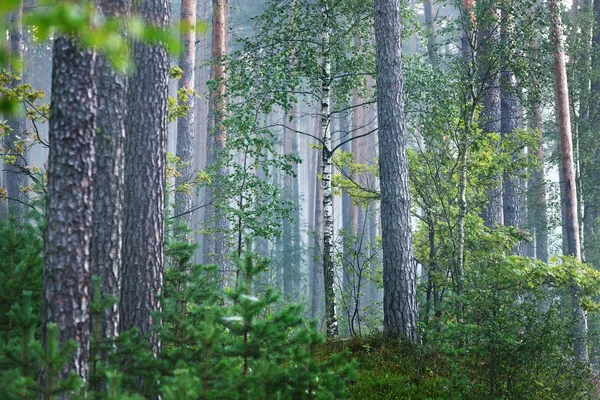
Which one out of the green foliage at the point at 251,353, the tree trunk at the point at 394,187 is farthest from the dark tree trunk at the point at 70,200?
the tree trunk at the point at 394,187

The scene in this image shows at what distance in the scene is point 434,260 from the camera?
10758 mm

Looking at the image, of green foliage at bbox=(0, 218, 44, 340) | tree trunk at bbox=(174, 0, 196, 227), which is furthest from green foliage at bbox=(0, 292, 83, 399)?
tree trunk at bbox=(174, 0, 196, 227)

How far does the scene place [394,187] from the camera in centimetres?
981

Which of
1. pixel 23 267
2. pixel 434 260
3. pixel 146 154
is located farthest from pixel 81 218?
pixel 434 260

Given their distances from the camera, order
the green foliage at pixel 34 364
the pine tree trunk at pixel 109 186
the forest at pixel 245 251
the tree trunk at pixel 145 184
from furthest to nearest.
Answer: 1. the tree trunk at pixel 145 184
2. the pine tree trunk at pixel 109 186
3. the forest at pixel 245 251
4. the green foliage at pixel 34 364

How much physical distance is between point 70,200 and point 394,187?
625cm

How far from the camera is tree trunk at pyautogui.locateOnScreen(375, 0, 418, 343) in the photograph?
9.58 meters

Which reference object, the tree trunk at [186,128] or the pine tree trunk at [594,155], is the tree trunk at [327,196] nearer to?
the tree trunk at [186,128]

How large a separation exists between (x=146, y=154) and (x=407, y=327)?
4992 millimetres

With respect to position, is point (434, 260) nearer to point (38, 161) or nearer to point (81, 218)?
point (81, 218)

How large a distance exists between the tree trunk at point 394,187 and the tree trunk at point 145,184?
13.9 feet

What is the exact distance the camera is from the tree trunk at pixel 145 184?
6156 millimetres

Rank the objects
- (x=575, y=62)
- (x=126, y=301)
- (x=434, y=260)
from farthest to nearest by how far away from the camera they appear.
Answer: (x=575, y=62), (x=434, y=260), (x=126, y=301)

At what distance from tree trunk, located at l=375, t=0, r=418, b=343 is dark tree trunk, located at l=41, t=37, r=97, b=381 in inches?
234
